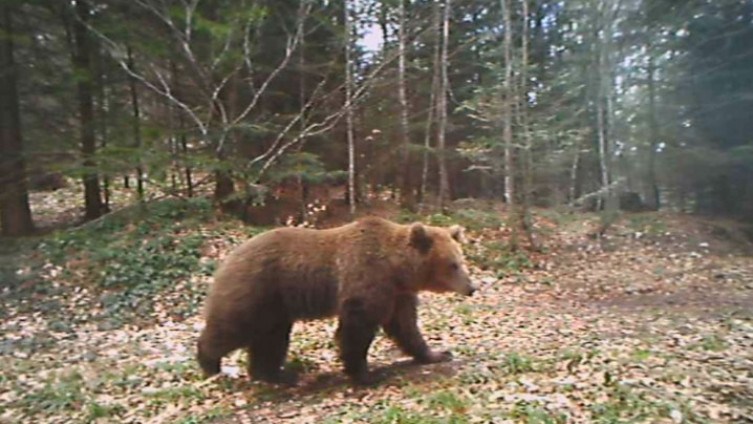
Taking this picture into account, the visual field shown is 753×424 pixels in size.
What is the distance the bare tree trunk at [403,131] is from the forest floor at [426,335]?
402 centimetres

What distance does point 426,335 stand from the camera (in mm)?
8945

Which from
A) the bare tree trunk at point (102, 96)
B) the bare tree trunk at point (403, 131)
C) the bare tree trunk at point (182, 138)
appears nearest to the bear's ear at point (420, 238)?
the bare tree trunk at point (182, 138)

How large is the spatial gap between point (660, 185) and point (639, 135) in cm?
295

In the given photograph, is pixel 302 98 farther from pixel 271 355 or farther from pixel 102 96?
pixel 271 355

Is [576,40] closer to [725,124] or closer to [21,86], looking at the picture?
[725,124]

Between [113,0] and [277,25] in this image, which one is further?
[277,25]

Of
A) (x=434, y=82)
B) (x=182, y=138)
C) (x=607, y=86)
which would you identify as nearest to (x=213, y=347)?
(x=182, y=138)

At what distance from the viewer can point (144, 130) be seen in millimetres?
14570

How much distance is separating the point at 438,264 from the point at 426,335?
2.68 m

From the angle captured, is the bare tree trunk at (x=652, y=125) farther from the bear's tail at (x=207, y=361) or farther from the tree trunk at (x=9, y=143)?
the bear's tail at (x=207, y=361)

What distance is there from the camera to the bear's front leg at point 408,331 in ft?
22.5

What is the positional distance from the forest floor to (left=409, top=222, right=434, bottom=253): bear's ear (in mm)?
1366

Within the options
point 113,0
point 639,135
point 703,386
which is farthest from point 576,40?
point 703,386

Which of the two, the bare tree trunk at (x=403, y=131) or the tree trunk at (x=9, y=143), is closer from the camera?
the tree trunk at (x=9, y=143)
